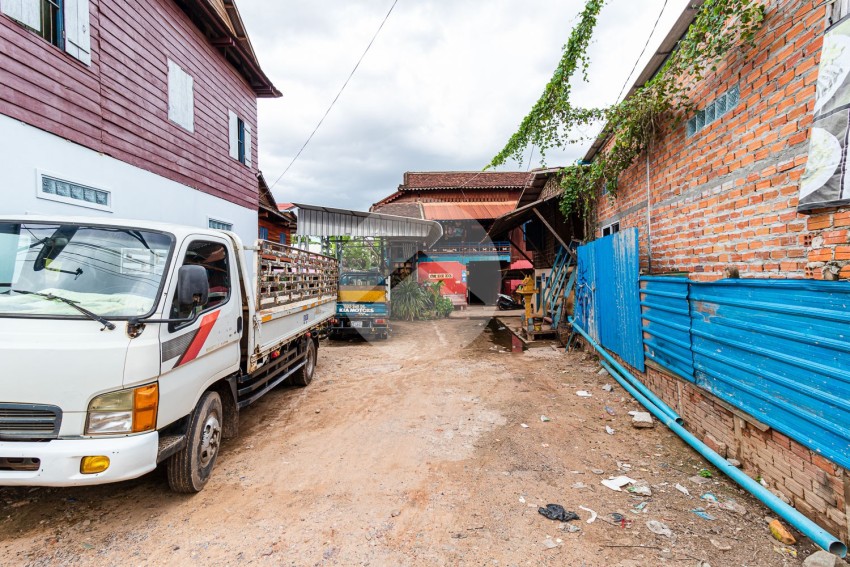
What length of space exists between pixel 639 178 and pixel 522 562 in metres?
5.48

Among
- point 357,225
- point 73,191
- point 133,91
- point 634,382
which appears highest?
point 133,91

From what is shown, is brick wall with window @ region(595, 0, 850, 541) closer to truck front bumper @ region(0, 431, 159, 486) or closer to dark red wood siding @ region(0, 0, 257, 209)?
truck front bumper @ region(0, 431, 159, 486)

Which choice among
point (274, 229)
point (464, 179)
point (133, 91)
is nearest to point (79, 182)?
point (133, 91)

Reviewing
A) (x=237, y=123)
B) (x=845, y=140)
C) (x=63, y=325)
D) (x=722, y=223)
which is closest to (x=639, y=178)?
(x=722, y=223)

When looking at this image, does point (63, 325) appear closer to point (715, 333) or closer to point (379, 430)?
Answer: point (379, 430)

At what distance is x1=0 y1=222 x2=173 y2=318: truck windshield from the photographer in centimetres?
263

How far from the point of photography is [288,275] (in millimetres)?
5203

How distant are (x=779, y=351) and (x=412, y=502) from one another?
9.61ft

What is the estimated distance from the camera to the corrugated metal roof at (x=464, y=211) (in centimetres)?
2052

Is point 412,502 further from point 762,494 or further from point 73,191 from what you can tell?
point 73,191

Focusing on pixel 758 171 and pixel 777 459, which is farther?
pixel 758 171

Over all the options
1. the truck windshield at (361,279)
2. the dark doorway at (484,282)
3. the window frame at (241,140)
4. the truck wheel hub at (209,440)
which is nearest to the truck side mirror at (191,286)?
the truck wheel hub at (209,440)

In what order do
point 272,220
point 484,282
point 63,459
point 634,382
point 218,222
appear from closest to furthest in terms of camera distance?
point 63,459 → point 634,382 → point 218,222 → point 272,220 → point 484,282

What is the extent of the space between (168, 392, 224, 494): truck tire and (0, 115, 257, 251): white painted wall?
2.97 metres
